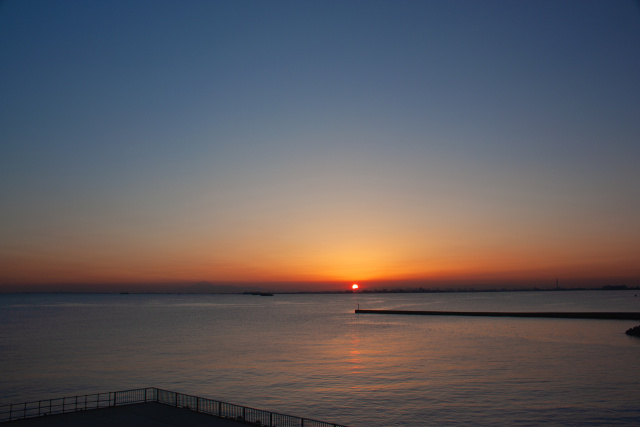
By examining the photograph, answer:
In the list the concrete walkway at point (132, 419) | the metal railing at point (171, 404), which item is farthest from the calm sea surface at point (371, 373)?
the concrete walkway at point (132, 419)

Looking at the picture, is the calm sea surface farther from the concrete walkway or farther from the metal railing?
the concrete walkway

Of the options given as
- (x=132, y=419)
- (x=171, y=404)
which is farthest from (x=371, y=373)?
(x=132, y=419)

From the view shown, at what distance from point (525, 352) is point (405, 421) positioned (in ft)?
158

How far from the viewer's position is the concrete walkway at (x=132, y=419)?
29.0 meters

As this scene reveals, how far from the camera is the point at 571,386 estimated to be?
52.0 metres

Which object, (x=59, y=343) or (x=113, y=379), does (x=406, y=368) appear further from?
(x=59, y=343)

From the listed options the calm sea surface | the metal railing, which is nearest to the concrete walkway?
the metal railing

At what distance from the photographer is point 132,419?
29906mm

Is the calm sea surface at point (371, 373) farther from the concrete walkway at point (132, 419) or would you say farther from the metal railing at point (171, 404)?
the concrete walkway at point (132, 419)

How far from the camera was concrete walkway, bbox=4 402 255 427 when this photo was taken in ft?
95.0

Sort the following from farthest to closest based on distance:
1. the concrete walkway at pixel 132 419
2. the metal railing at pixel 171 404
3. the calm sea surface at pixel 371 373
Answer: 1. the calm sea surface at pixel 371 373
2. the metal railing at pixel 171 404
3. the concrete walkway at pixel 132 419

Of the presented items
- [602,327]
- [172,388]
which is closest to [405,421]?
[172,388]

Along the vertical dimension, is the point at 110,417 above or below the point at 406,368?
above

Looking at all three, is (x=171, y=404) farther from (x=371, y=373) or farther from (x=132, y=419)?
(x=371, y=373)
